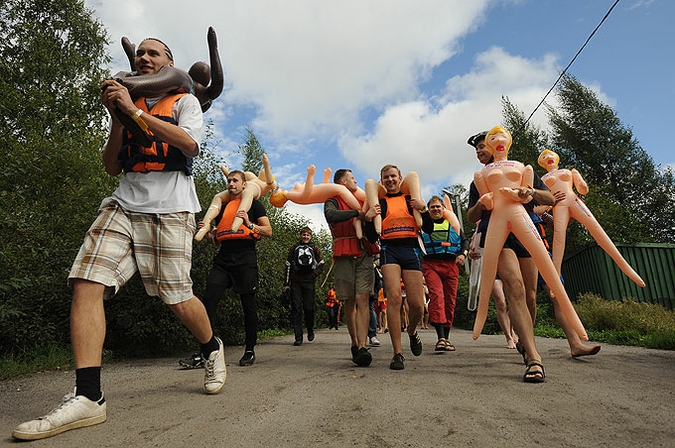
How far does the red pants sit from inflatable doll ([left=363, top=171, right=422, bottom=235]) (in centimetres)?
217

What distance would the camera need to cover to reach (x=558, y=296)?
4176 millimetres

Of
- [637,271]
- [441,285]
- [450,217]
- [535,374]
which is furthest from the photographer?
[637,271]

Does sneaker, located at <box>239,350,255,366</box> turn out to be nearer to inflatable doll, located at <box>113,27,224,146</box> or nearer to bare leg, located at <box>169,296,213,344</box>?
bare leg, located at <box>169,296,213,344</box>

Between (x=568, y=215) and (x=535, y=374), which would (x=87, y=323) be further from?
(x=568, y=215)

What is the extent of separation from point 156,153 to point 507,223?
2963mm

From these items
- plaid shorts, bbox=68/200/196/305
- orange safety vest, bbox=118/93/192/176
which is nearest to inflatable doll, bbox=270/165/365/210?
orange safety vest, bbox=118/93/192/176

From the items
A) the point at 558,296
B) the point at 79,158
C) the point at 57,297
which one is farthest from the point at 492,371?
the point at 79,158

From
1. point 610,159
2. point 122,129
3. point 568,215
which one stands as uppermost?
point 610,159

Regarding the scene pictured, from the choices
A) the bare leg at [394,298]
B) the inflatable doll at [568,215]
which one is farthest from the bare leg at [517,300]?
the inflatable doll at [568,215]

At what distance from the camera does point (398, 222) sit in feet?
16.1

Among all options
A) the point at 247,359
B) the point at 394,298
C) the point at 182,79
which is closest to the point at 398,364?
the point at 394,298

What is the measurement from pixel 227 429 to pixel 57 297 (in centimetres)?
480

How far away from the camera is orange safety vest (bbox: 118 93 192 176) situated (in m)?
3.19

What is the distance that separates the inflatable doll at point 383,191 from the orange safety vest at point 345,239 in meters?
0.35
